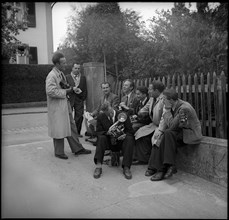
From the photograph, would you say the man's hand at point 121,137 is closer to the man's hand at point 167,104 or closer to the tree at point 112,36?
the man's hand at point 167,104

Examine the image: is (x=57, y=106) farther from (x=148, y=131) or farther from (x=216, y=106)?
(x=216, y=106)

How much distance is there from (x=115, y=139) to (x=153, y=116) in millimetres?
746

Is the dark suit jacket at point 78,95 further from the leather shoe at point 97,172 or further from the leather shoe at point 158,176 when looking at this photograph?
the leather shoe at point 158,176

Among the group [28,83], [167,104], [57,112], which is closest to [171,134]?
[167,104]

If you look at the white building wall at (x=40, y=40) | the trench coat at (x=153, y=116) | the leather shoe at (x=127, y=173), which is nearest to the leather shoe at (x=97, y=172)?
the leather shoe at (x=127, y=173)

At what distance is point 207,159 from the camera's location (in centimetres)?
373

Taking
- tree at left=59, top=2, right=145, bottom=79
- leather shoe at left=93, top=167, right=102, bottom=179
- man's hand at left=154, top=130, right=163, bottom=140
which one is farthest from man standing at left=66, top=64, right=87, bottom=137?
tree at left=59, top=2, right=145, bottom=79

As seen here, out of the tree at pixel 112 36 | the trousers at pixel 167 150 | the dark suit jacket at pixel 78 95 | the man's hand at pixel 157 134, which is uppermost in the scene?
the tree at pixel 112 36

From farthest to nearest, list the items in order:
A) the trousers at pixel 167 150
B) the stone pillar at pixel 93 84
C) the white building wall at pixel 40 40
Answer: the white building wall at pixel 40 40 < the stone pillar at pixel 93 84 < the trousers at pixel 167 150

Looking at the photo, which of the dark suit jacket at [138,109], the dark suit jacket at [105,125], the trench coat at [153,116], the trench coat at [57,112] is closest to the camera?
the dark suit jacket at [105,125]

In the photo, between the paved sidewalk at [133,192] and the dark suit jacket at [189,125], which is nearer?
the paved sidewalk at [133,192]

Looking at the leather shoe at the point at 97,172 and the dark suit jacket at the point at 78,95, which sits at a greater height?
the dark suit jacket at the point at 78,95

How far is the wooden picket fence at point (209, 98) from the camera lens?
13.8 feet

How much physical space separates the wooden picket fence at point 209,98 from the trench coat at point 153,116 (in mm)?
652
